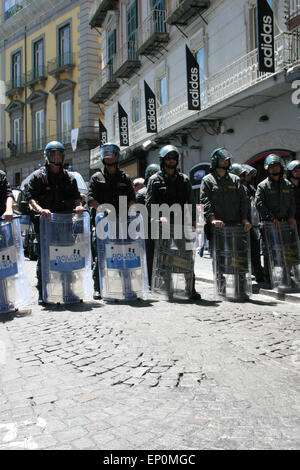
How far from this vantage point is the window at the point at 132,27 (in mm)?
22944

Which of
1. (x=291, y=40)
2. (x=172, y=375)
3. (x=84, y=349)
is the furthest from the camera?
(x=291, y=40)

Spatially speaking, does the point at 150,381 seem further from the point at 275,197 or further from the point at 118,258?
the point at 275,197

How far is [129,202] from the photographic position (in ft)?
21.0

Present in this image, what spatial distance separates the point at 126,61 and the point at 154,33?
12.2 ft

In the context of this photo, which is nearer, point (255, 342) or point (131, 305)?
point (255, 342)

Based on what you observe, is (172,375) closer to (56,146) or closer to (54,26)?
(56,146)

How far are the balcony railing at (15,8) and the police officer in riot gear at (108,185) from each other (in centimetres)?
3741

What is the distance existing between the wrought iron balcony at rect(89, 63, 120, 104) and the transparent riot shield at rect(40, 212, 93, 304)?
71.4 feet

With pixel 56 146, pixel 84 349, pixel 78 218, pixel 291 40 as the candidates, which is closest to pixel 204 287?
pixel 78 218

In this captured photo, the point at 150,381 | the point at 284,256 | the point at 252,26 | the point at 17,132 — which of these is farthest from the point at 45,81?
the point at 150,381

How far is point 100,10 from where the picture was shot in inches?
1063

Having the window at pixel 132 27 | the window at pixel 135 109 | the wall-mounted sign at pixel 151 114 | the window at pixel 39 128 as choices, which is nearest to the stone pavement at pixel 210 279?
the wall-mounted sign at pixel 151 114

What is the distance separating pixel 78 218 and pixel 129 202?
782 millimetres
